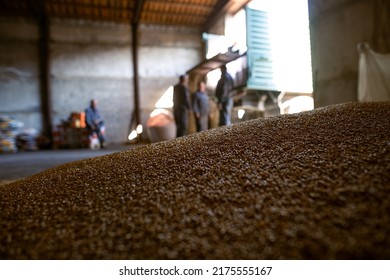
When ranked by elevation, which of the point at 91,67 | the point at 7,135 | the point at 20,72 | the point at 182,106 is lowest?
the point at 7,135

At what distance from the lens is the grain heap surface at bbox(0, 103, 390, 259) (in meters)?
0.52

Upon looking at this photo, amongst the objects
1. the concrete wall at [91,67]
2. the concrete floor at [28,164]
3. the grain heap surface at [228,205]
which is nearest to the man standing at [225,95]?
the concrete floor at [28,164]

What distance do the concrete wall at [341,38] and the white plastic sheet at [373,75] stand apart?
0.18 metres

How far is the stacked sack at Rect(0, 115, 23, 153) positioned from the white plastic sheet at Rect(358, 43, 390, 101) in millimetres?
7008

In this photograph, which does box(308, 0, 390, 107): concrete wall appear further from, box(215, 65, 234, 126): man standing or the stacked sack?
the stacked sack

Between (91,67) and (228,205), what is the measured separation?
7.55 m

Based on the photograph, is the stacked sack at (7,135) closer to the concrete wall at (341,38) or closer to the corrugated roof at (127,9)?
the corrugated roof at (127,9)

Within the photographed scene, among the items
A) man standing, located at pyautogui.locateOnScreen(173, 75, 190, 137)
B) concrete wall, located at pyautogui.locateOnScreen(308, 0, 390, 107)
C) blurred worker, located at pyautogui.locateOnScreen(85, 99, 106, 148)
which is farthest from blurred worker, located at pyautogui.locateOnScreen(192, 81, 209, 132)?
blurred worker, located at pyautogui.locateOnScreen(85, 99, 106, 148)

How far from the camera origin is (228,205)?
25.5 inches

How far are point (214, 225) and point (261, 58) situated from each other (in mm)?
5845

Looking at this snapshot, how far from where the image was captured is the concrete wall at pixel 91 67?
683 centimetres

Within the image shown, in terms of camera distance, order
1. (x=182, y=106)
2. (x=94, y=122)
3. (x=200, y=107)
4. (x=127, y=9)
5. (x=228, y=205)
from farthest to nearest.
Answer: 1. (x=127, y=9)
2. (x=94, y=122)
3. (x=200, y=107)
4. (x=182, y=106)
5. (x=228, y=205)

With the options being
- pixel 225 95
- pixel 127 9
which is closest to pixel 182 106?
pixel 225 95

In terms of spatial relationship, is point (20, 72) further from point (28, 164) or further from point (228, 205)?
point (228, 205)
